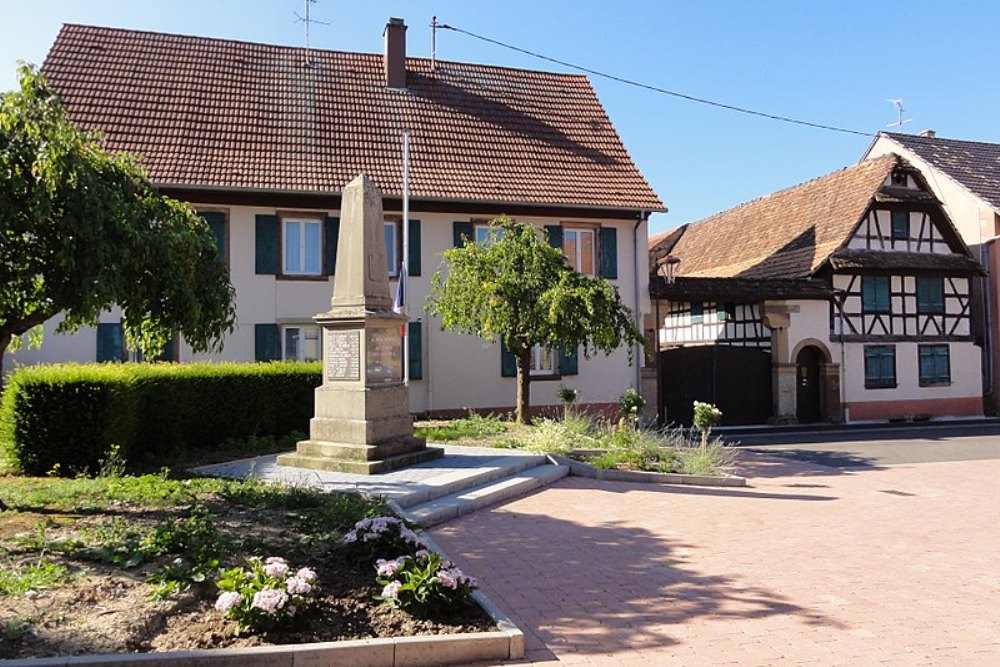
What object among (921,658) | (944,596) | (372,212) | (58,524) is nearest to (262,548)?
(58,524)

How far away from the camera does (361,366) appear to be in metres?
10.2

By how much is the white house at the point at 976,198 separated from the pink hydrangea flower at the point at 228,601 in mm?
26441

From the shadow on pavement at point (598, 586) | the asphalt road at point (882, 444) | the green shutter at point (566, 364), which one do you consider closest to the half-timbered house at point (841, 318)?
the asphalt road at point (882, 444)

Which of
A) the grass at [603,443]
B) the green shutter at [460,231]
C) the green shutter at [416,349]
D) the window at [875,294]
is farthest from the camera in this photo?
the window at [875,294]

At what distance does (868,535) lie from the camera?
7.93 m

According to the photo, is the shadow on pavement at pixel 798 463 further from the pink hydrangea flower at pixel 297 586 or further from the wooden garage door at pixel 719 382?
the pink hydrangea flower at pixel 297 586

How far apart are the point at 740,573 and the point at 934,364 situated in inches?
843

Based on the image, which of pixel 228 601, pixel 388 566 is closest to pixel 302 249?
pixel 388 566

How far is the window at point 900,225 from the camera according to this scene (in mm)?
23562

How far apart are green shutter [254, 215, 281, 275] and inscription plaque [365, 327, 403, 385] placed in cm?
796

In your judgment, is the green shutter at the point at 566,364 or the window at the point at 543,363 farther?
the green shutter at the point at 566,364

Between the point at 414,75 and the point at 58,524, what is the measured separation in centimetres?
1802

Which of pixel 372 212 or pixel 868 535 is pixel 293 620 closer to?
pixel 868 535

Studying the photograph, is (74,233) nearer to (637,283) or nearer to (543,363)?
(543,363)
